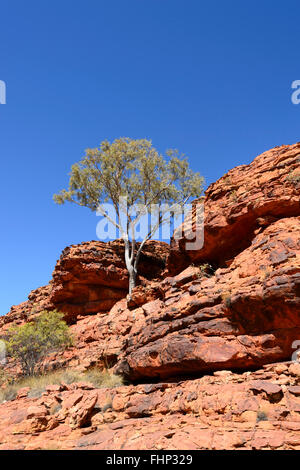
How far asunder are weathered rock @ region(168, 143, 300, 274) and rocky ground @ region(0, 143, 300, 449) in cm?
4

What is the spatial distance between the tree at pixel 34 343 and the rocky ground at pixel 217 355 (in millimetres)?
4411

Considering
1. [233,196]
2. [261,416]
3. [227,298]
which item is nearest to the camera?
[261,416]

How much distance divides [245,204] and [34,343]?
12.4 metres

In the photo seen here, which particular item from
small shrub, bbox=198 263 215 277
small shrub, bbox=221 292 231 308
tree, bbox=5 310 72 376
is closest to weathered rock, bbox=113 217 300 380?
small shrub, bbox=221 292 231 308

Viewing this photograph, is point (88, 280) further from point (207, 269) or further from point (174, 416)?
point (174, 416)

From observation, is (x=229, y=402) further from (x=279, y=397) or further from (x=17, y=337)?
(x=17, y=337)

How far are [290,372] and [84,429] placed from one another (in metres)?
4.43

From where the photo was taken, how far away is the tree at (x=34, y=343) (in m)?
15.3

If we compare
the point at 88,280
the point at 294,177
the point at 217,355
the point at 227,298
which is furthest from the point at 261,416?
the point at 88,280

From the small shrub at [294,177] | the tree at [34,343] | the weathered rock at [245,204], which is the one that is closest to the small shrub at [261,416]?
the weathered rock at [245,204]

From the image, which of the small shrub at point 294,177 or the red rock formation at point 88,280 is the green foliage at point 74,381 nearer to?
the small shrub at point 294,177

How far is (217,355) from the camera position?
269 inches

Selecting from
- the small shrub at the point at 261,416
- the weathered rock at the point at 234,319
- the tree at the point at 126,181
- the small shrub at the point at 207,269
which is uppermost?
the tree at the point at 126,181

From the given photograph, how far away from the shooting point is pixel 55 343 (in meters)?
16.1
